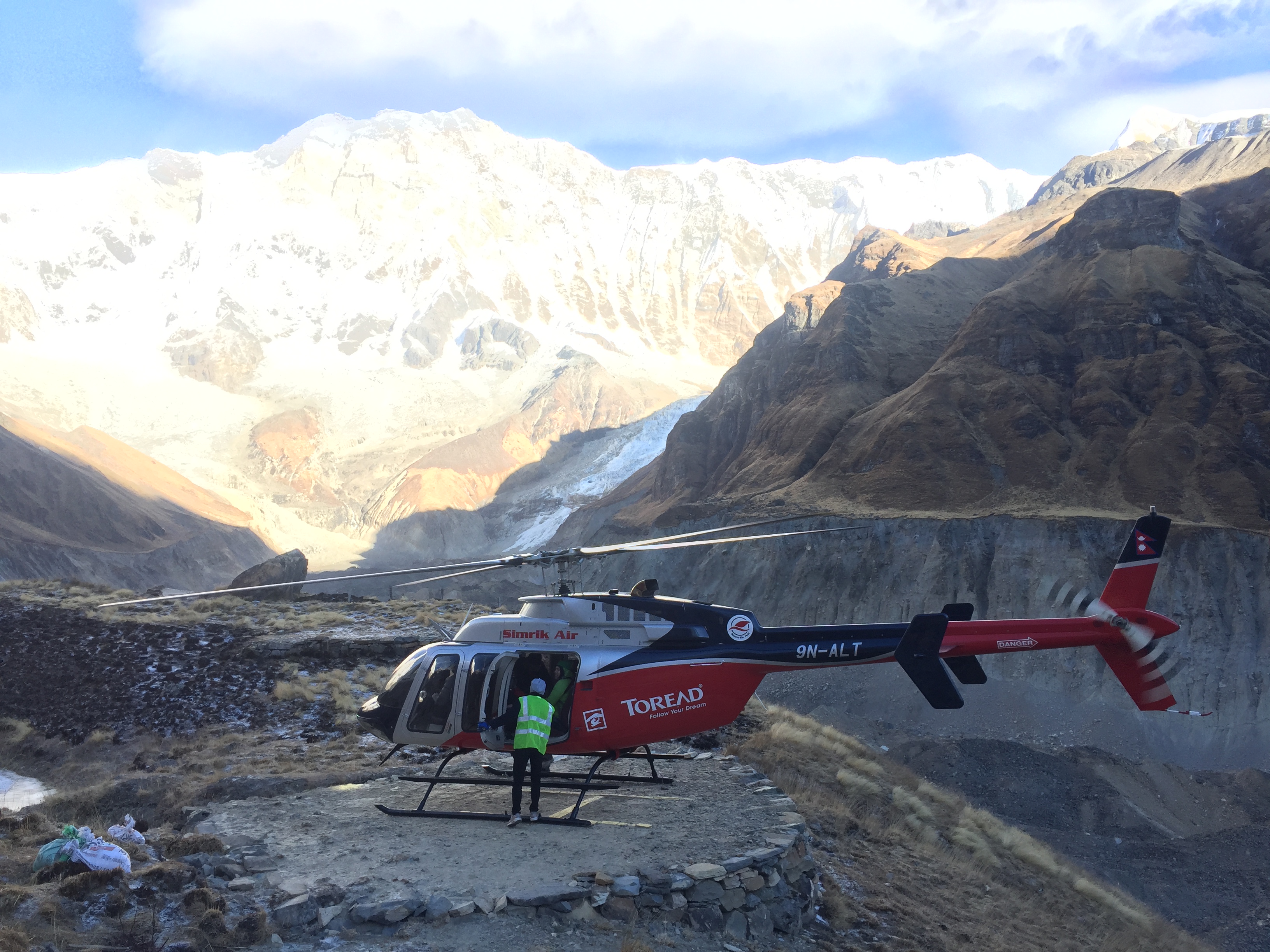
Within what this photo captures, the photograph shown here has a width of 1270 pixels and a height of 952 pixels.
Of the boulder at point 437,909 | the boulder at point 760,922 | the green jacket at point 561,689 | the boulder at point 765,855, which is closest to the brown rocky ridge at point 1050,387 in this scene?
the green jacket at point 561,689

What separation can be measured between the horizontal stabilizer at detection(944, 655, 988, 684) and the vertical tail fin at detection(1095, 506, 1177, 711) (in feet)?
7.60

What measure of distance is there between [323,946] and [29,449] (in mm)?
104258

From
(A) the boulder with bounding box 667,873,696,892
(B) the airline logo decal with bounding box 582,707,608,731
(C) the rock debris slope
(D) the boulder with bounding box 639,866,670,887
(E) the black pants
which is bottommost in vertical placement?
(C) the rock debris slope

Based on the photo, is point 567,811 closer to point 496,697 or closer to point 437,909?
point 496,697

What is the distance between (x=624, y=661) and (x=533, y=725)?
71.5 inches

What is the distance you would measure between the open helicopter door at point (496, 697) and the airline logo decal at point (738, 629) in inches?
127

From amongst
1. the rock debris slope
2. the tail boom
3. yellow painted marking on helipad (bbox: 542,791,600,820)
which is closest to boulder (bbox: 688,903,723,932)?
yellow painted marking on helipad (bbox: 542,791,600,820)

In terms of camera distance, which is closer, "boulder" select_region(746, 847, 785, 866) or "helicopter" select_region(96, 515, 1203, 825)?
"boulder" select_region(746, 847, 785, 866)

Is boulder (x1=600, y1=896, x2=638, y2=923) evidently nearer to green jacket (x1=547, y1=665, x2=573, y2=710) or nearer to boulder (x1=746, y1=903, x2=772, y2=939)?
boulder (x1=746, y1=903, x2=772, y2=939)

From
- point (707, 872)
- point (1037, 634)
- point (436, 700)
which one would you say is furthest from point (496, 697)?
point (1037, 634)

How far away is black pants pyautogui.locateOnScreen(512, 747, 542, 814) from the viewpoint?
11.1m

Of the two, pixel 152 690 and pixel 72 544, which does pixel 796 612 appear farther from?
pixel 72 544

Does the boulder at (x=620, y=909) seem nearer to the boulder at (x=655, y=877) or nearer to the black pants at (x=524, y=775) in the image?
the boulder at (x=655, y=877)

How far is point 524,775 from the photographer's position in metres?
11.3
